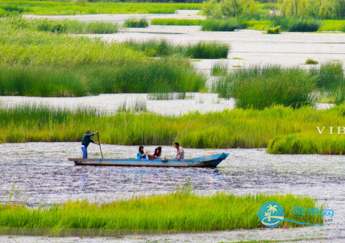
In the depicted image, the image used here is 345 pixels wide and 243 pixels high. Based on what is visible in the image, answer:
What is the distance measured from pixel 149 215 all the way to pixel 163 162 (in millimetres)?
3766

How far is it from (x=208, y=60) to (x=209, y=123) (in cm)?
1663

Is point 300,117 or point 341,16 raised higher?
point 341,16

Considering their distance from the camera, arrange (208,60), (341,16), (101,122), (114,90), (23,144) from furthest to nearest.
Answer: (341,16), (208,60), (114,90), (101,122), (23,144)

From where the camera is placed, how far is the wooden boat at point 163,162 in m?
10.4

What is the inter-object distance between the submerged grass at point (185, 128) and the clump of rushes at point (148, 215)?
490cm

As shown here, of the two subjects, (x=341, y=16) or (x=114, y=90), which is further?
(x=341, y=16)

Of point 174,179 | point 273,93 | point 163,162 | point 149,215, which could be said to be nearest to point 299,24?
point 273,93

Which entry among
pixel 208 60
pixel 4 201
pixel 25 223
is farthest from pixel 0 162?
pixel 208 60

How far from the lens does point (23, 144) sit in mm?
12461

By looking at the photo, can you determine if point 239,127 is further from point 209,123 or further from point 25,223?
point 25,223

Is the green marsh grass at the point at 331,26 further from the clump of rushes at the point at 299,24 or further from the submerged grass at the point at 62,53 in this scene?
the submerged grass at the point at 62,53

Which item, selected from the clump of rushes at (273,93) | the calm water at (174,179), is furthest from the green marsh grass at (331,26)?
the calm water at (174,179)

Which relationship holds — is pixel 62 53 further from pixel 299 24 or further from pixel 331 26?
pixel 331 26

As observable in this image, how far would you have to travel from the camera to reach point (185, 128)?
12.8 metres
